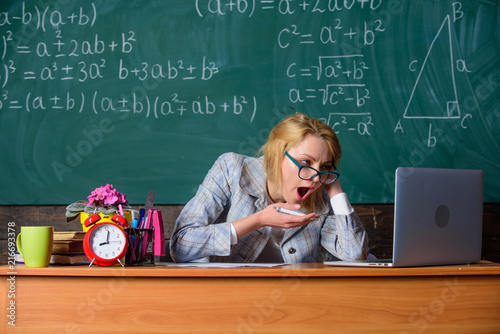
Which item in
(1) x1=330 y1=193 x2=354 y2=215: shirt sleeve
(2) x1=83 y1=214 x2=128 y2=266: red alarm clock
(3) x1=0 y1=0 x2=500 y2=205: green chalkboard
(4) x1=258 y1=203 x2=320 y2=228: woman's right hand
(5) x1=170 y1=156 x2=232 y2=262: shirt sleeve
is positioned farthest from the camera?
(3) x1=0 y1=0 x2=500 y2=205: green chalkboard

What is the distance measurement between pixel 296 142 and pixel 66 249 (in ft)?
2.80

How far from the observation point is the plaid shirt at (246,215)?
1.84 m

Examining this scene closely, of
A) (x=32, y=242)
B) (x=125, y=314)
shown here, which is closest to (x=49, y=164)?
(x=32, y=242)

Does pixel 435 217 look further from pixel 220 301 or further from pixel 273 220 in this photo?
pixel 220 301

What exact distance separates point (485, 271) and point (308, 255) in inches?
29.2

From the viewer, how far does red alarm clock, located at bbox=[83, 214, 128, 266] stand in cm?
147

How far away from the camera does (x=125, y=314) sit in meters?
1.32

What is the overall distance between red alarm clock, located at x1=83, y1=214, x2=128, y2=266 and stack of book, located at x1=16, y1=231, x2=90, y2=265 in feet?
0.18

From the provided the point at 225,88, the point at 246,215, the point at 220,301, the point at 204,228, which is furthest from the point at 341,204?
the point at 225,88

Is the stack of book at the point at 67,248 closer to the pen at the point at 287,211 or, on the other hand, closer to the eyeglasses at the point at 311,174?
the pen at the point at 287,211

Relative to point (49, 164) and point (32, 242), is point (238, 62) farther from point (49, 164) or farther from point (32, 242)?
point (32, 242)

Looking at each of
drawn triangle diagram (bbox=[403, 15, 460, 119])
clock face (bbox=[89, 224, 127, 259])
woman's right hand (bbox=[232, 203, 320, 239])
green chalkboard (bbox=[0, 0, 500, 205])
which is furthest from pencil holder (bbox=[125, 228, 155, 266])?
drawn triangle diagram (bbox=[403, 15, 460, 119])

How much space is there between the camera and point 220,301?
1.33 meters

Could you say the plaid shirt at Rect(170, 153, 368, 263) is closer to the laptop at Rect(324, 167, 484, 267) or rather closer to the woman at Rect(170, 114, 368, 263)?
the woman at Rect(170, 114, 368, 263)
